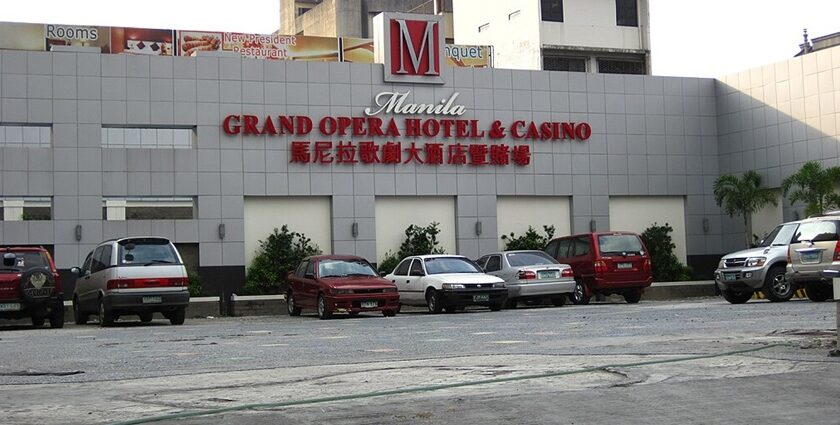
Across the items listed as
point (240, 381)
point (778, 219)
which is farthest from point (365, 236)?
point (240, 381)

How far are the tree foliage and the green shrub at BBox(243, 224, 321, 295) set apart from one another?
262cm

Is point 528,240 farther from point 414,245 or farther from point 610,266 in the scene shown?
point 610,266

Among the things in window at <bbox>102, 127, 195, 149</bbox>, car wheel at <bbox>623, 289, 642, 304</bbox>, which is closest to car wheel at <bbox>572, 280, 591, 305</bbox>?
car wheel at <bbox>623, 289, 642, 304</bbox>

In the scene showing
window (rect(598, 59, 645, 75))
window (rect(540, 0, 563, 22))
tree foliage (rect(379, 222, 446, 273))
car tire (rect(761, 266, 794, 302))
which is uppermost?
window (rect(540, 0, 563, 22))

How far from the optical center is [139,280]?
22781 mm

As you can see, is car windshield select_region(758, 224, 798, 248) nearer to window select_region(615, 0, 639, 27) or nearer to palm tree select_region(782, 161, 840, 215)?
palm tree select_region(782, 161, 840, 215)

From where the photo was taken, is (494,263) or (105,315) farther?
(494,263)

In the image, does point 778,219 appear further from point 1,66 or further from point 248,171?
point 1,66

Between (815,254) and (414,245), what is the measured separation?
16.3 m

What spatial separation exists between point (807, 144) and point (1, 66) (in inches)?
983

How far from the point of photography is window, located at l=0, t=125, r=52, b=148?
1315 inches

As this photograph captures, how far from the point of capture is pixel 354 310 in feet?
81.1

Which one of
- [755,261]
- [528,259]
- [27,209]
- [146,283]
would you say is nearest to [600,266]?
[528,259]

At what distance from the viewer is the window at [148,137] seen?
34469mm
